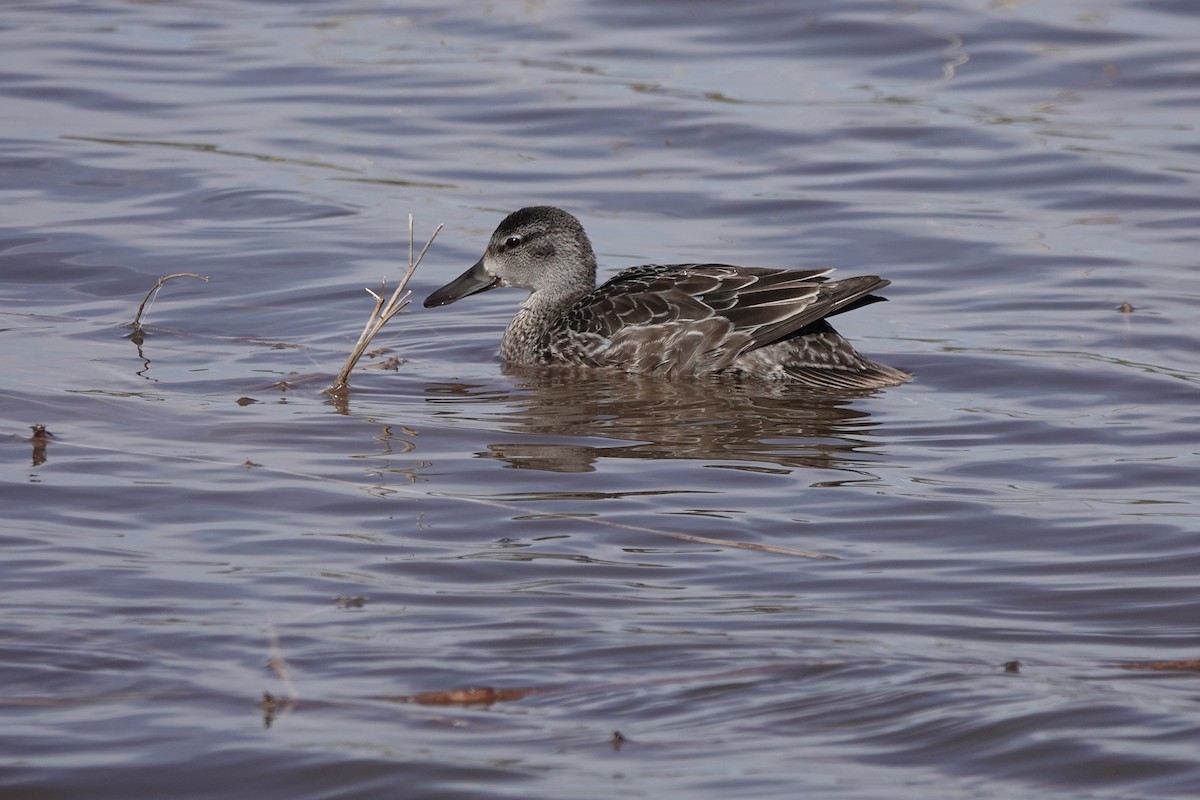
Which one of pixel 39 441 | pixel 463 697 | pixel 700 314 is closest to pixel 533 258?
pixel 700 314

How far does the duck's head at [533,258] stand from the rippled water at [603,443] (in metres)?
0.33

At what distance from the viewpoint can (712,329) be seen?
338 inches

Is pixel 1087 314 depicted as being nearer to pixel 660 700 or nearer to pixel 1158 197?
pixel 1158 197

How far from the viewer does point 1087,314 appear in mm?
9180

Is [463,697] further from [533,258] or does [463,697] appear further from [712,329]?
[533,258]

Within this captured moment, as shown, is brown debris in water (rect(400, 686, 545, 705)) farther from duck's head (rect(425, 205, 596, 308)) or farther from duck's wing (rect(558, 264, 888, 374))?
duck's head (rect(425, 205, 596, 308))

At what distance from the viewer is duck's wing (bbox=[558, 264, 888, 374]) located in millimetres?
8414

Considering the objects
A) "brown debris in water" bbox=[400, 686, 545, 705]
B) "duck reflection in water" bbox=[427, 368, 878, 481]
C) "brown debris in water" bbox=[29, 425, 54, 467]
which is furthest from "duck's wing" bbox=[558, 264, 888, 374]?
"brown debris in water" bbox=[400, 686, 545, 705]

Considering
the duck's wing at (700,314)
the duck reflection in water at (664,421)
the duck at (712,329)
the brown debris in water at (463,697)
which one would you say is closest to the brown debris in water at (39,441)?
the duck reflection in water at (664,421)

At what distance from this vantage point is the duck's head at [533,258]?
31.3 ft

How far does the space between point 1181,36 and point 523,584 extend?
12.2m

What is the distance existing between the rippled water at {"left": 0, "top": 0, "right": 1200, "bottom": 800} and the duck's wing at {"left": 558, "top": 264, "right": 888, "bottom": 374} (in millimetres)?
283

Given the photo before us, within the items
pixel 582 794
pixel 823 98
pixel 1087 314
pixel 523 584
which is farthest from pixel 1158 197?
pixel 582 794

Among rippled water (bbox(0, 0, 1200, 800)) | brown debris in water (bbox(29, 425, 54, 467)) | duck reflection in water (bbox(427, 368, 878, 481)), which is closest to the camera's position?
rippled water (bbox(0, 0, 1200, 800))
